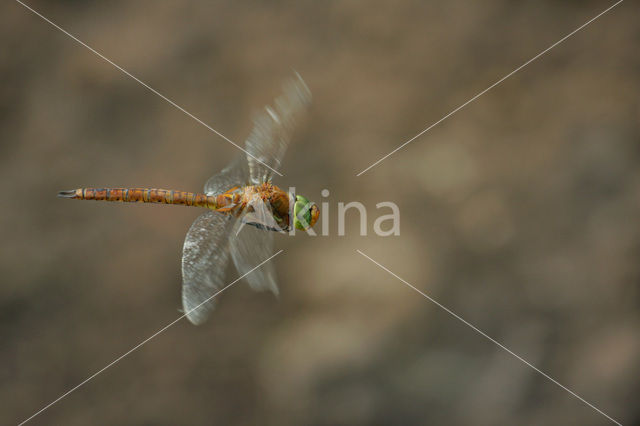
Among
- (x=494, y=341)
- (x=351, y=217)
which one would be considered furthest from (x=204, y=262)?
(x=494, y=341)

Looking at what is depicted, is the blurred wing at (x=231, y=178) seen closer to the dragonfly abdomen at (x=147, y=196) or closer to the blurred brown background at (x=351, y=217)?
the dragonfly abdomen at (x=147, y=196)

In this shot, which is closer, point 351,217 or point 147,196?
point 147,196

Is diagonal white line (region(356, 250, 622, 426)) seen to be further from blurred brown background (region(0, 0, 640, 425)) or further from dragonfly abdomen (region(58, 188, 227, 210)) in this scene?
dragonfly abdomen (region(58, 188, 227, 210))

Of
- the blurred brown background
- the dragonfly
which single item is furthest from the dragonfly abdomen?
the blurred brown background

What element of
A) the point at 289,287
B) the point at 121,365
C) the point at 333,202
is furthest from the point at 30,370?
the point at 333,202

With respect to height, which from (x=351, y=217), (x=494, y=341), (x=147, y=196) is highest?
(x=147, y=196)

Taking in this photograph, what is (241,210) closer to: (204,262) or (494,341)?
(204,262)

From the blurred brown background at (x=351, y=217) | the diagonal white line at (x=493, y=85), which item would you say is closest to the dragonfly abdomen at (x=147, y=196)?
the blurred brown background at (x=351, y=217)
